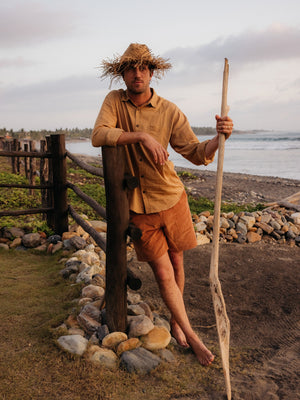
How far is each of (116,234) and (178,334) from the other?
3.30 feet

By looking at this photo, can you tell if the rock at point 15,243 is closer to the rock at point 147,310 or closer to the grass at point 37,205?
the grass at point 37,205

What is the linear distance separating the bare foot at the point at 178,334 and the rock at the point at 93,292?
0.72 metres

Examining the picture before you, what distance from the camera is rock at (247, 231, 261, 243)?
5865 mm

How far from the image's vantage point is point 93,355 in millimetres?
2525

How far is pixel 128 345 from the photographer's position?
2637 mm

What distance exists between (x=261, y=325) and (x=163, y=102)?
2.16 metres

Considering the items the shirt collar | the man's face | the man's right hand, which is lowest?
the man's right hand

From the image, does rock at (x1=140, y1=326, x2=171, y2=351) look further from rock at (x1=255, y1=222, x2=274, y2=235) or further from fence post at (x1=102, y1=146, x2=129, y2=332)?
rock at (x1=255, y1=222, x2=274, y2=235)

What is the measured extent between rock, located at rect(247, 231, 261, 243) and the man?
11.0 feet

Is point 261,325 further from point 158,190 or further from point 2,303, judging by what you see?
point 2,303

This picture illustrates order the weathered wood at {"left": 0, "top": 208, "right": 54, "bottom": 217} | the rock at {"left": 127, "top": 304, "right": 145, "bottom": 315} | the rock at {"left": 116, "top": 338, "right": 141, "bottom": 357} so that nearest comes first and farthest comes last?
the rock at {"left": 116, "top": 338, "right": 141, "bottom": 357} < the rock at {"left": 127, "top": 304, "right": 145, "bottom": 315} < the weathered wood at {"left": 0, "top": 208, "right": 54, "bottom": 217}

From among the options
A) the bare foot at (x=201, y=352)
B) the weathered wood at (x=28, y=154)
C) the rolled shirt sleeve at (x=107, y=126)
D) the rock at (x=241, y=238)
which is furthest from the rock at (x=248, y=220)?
the rolled shirt sleeve at (x=107, y=126)

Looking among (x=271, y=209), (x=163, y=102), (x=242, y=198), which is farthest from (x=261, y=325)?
(x=242, y=198)

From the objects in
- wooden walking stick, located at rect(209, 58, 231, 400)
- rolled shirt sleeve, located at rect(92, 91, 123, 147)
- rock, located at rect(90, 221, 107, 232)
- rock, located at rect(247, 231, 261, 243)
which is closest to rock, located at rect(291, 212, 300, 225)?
rock, located at rect(247, 231, 261, 243)
